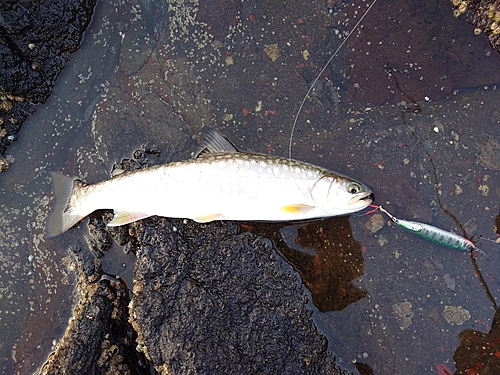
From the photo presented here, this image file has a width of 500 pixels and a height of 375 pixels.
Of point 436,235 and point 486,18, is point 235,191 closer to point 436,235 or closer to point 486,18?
point 436,235

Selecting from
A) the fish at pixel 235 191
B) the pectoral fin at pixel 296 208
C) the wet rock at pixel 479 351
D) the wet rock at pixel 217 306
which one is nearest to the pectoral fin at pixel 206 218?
the fish at pixel 235 191

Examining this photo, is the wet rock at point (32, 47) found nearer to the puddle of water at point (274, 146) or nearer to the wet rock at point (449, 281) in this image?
the puddle of water at point (274, 146)

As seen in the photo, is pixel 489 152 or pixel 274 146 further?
pixel 274 146

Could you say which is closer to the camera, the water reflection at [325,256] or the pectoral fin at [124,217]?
the pectoral fin at [124,217]

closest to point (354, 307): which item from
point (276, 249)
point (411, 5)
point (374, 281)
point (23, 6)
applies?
point (374, 281)

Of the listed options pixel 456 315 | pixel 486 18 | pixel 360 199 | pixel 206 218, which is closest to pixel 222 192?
pixel 206 218

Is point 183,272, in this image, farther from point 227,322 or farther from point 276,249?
point 276,249

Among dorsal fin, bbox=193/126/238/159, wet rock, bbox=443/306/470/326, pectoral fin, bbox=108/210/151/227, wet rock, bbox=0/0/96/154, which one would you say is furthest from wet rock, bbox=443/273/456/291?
wet rock, bbox=0/0/96/154
